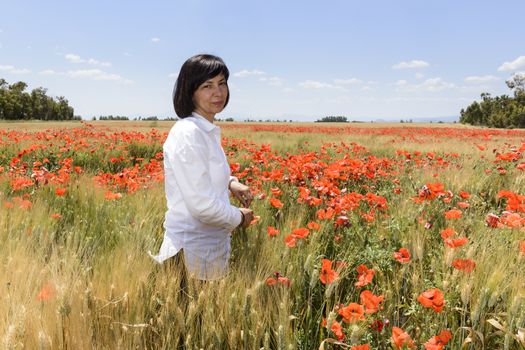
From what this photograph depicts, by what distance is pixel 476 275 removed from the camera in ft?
→ 5.68

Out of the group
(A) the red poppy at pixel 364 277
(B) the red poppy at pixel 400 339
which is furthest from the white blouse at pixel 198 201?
(B) the red poppy at pixel 400 339

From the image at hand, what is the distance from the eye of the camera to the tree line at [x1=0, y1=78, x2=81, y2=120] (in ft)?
215

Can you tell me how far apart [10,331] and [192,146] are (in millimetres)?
1053

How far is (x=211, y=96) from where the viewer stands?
2201mm

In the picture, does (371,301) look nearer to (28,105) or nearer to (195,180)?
(195,180)

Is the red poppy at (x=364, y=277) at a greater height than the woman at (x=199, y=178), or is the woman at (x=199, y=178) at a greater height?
the woman at (x=199, y=178)

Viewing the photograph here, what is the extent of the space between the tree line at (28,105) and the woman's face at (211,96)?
74.2 metres

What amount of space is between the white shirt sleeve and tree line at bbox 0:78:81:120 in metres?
74.5

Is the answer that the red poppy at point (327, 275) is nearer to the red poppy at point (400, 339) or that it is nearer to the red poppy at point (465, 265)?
the red poppy at point (400, 339)

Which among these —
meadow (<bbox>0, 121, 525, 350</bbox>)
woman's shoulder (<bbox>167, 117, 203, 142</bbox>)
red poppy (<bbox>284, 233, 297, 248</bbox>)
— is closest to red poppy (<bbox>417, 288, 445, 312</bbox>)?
meadow (<bbox>0, 121, 525, 350</bbox>)

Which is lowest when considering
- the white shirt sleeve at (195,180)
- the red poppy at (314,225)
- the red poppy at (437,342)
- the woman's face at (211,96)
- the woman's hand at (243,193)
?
the red poppy at (437,342)

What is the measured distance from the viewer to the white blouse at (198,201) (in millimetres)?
1910

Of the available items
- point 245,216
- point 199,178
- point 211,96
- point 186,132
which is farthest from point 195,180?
point 211,96

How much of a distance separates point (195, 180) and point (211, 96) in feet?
1.81
